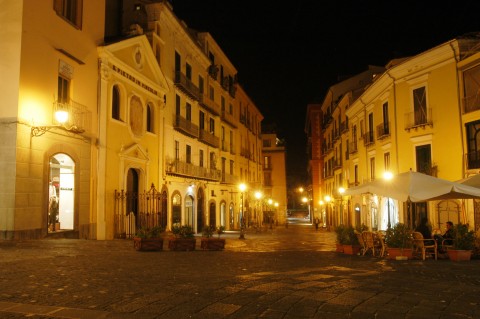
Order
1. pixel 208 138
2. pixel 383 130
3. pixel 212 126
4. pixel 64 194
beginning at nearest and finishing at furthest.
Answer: pixel 64 194 < pixel 383 130 < pixel 208 138 < pixel 212 126

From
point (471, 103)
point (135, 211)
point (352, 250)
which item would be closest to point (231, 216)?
point (135, 211)

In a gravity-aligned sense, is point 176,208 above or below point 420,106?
below

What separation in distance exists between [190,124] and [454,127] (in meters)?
16.0

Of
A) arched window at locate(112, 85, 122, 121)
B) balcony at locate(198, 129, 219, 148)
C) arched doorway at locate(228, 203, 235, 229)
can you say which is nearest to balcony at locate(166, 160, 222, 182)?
balcony at locate(198, 129, 219, 148)

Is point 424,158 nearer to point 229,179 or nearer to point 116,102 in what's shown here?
point 116,102

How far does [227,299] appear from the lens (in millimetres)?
6895

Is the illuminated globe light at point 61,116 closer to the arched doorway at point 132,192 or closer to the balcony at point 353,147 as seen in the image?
the arched doorway at point 132,192

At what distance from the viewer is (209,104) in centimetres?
3625

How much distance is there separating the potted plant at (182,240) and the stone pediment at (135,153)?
21.4ft

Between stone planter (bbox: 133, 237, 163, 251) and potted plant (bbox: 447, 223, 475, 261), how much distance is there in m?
8.75

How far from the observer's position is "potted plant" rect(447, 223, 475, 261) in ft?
41.9

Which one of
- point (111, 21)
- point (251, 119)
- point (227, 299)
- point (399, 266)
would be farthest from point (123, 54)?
point (251, 119)

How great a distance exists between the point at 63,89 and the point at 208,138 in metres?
18.4

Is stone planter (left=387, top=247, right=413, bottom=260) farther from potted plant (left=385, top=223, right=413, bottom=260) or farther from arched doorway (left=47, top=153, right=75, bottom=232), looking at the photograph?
arched doorway (left=47, top=153, right=75, bottom=232)
